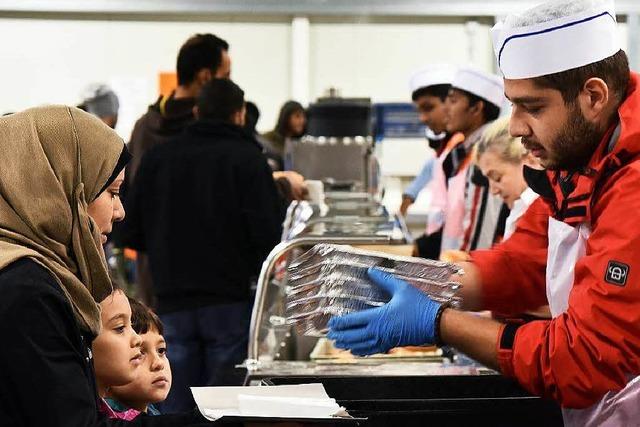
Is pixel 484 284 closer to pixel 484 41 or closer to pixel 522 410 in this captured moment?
pixel 522 410

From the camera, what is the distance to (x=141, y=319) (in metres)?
2.52

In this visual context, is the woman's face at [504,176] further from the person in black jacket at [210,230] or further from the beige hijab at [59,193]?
the beige hijab at [59,193]

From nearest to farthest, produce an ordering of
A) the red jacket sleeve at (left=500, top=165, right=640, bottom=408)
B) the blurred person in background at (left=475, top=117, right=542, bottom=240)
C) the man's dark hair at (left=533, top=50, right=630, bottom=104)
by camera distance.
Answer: the red jacket sleeve at (left=500, top=165, right=640, bottom=408) < the man's dark hair at (left=533, top=50, right=630, bottom=104) < the blurred person in background at (left=475, top=117, right=542, bottom=240)

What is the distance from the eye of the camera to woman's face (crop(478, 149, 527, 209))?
11.5 ft

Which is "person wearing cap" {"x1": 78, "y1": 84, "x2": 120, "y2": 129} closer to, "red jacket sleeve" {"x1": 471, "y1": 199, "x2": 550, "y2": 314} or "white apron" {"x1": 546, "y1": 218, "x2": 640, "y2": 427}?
"red jacket sleeve" {"x1": 471, "y1": 199, "x2": 550, "y2": 314}

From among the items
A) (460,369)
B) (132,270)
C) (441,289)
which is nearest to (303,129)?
(132,270)

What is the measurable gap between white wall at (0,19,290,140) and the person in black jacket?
22.2 feet

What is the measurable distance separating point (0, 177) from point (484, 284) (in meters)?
1.15

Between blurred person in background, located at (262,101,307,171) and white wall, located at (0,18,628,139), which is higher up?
white wall, located at (0,18,628,139)

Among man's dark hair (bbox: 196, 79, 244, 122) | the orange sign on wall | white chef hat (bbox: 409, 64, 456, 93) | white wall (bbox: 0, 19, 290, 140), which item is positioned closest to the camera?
man's dark hair (bbox: 196, 79, 244, 122)

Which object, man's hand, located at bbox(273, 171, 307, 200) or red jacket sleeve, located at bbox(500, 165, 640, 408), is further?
man's hand, located at bbox(273, 171, 307, 200)

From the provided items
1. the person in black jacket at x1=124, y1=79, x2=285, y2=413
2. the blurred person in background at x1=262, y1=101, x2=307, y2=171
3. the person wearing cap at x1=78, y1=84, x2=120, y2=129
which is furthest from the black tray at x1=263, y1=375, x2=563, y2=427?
the blurred person in background at x1=262, y1=101, x2=307, y2=171

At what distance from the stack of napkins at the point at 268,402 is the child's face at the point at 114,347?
1.08 feet

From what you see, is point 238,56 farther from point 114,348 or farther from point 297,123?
point 114,348
